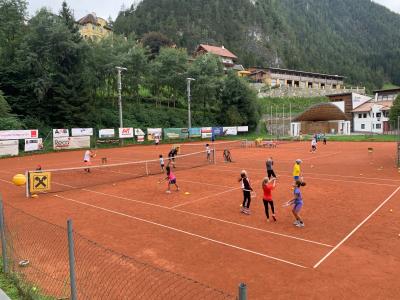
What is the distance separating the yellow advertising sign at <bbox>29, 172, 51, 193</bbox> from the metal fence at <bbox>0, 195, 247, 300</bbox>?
26.7 ft

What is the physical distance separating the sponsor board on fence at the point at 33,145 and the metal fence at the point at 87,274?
117 feet

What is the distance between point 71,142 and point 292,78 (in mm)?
90056

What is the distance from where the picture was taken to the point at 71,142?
4769 centimetres

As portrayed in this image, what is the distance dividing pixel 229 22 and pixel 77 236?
16973 cm

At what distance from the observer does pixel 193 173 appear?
25.5 meters

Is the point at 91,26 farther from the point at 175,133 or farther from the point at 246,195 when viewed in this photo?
the point at 246,195

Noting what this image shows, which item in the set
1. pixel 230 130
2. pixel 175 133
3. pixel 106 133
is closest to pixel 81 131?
pixel 106 133

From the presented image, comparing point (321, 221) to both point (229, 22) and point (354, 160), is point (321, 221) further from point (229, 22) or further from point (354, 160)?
point (229, 22)

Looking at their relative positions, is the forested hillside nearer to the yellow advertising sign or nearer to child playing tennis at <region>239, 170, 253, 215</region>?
the yellow advertising sign

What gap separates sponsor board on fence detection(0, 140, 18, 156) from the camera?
40500mm

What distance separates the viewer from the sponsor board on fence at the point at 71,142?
46.1 meters

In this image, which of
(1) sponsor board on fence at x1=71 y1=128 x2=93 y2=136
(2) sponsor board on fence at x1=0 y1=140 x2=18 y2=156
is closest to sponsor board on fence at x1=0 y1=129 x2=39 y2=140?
(2) sponsor board on fence at x1=0 y1=140 x2=18 y2=156

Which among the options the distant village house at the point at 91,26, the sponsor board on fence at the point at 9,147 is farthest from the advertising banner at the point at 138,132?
the distant village house at the point at 91,26

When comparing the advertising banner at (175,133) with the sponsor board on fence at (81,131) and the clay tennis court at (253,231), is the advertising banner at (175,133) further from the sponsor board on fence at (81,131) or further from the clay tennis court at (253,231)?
the clay tennis court at (253,231)
